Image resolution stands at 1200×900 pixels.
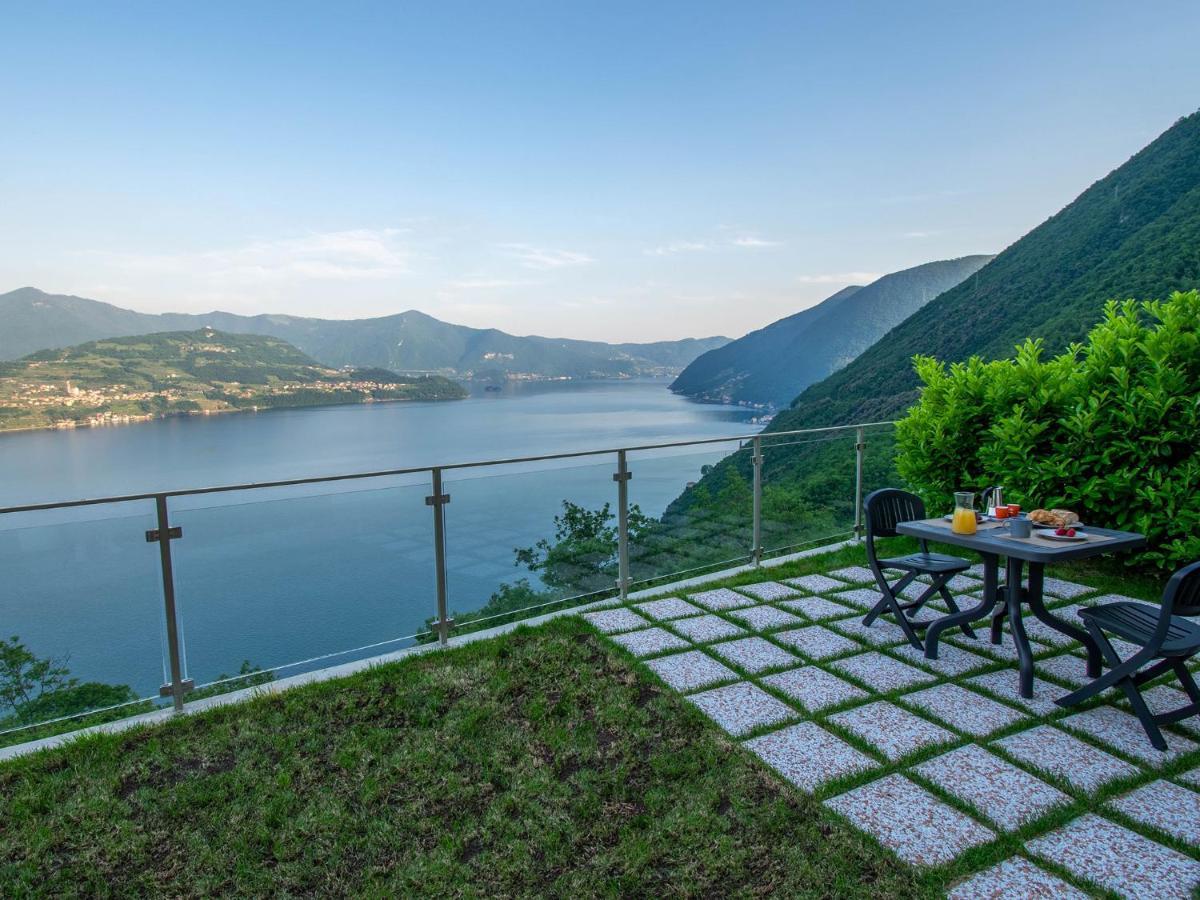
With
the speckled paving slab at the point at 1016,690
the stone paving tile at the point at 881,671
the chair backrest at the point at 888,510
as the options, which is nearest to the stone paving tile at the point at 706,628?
the stone paving tile at the point at 881,671

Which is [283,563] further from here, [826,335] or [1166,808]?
[826,335]

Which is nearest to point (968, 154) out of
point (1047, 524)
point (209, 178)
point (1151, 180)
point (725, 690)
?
point (1151, 180)

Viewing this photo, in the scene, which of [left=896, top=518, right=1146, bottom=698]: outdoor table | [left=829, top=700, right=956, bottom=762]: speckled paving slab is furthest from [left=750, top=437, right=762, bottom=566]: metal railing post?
[left=829, top=700, right=956, bottom=762]: speckled paving slab

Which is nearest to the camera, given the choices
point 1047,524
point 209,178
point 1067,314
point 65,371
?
point 1047,524

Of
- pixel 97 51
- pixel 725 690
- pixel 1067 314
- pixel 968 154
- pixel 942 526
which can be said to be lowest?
pixel 725 690

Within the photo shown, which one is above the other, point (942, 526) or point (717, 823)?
point (942, 526)

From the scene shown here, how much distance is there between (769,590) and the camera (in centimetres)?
470

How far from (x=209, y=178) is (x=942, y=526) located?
36254 millimetres

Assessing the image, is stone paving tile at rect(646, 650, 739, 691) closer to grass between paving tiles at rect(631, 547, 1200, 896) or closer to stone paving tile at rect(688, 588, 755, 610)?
grass between paving tiles at rect(631, 547, 1200, 896)

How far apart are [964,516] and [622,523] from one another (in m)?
2.30

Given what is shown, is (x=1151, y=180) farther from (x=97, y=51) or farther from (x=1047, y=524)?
(x=97, y=51)

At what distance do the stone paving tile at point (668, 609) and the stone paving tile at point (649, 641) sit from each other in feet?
0.94

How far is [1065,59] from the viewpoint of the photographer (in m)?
14.0

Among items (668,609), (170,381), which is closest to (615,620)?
(668,609)
